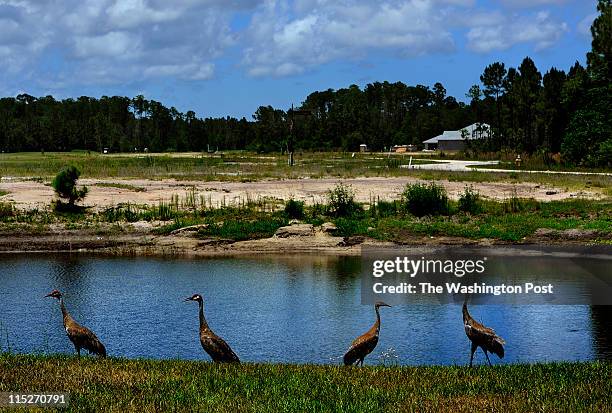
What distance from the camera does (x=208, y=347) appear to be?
15023mm

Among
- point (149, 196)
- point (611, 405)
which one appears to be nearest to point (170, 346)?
point (611, 405)

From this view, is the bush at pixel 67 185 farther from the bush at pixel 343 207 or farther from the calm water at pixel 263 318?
the bush at pixel 343 207

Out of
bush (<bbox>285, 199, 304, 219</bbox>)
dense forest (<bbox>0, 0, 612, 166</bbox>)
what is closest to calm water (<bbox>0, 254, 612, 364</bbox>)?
bush (<bbox>285, 199, 304, 219</bbox>)

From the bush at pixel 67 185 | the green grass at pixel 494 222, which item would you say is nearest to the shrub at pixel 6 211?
the bush at pixel 67 185

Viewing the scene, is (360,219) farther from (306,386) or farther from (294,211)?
(306,386)

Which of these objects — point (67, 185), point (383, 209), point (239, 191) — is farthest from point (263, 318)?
point (239, 191)

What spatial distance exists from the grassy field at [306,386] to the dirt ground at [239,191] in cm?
2961

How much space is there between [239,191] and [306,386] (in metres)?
38.0

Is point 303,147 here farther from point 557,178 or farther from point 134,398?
point 134,398

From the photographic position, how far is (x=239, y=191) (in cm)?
5025

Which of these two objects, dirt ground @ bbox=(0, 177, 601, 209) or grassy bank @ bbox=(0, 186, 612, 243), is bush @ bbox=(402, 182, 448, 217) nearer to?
grassy bank @ bbox=(0, 186, 612, 243)

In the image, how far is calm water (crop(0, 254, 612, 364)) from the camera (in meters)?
18.4

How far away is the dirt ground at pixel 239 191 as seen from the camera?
45.0 meters

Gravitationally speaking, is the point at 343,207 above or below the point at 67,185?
below
